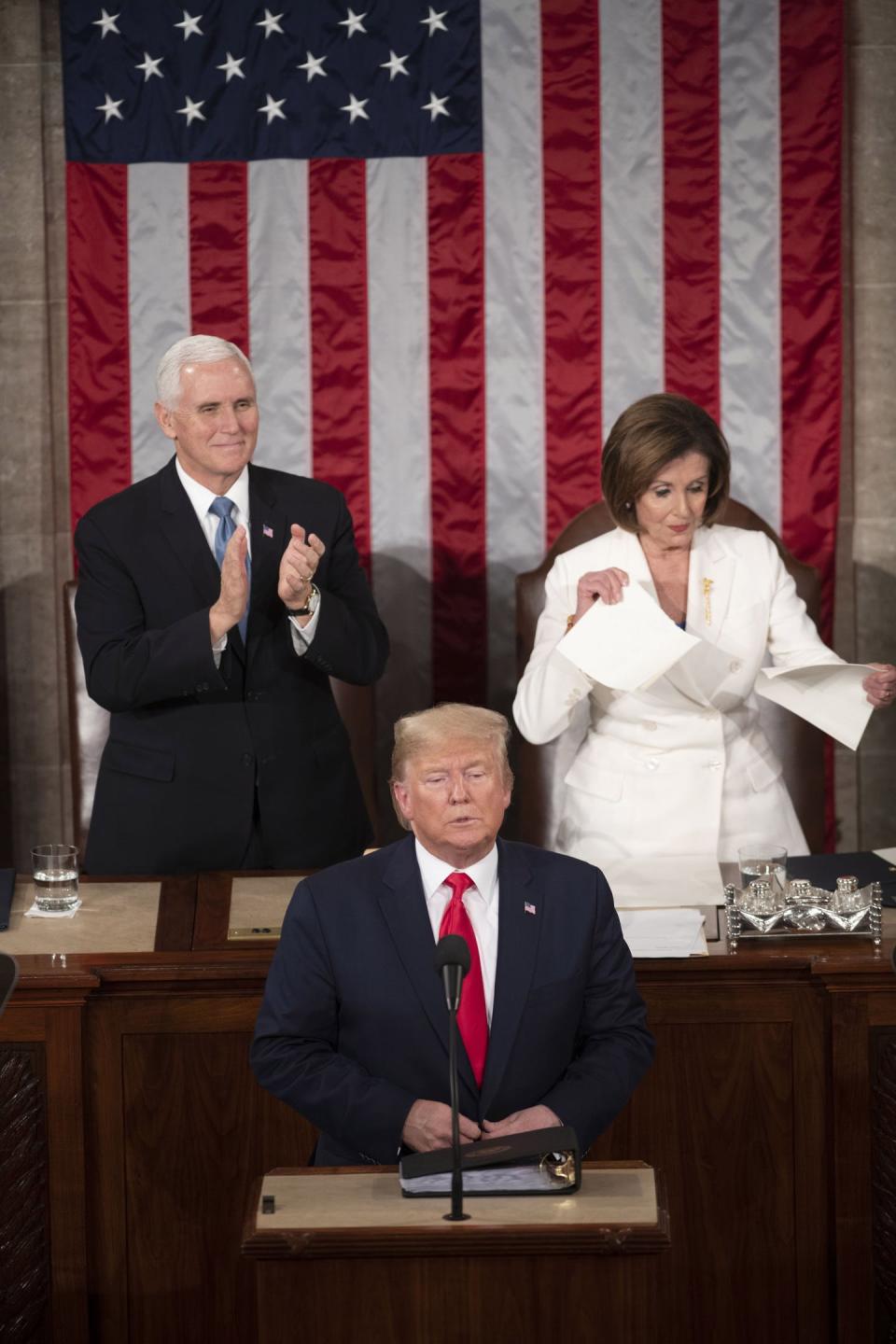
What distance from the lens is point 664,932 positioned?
3312 millimetres

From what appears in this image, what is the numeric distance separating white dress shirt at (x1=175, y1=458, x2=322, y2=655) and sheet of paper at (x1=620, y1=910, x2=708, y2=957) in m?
0.96

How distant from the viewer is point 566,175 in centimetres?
529

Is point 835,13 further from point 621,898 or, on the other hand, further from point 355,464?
point 621,898

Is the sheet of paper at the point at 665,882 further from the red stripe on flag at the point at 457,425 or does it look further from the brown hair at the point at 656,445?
the red stripe on flag at the point at 457,425

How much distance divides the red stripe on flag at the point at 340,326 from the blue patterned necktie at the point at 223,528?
4.67 ft

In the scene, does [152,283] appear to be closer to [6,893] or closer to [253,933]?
[6,893]

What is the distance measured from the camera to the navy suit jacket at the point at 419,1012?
9.03 ft

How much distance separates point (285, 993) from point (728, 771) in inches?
58.8

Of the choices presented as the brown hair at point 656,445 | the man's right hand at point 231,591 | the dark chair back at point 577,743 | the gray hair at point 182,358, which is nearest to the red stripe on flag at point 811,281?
the dark chair back at point 577,743

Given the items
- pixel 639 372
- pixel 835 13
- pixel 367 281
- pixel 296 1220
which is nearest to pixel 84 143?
pixel 367 281

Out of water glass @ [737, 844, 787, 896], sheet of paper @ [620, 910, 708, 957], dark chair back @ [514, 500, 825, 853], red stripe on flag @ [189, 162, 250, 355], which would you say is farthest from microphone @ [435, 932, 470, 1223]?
red stripe on flag @ [189, 162, 250, 355]

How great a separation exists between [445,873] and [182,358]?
1.52 m

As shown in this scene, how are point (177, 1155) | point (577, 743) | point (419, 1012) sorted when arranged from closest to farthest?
point (419, 1012) < point (177, 1155) < point (577, 743)

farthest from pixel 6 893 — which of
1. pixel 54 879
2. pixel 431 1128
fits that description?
pixel 431 1128
